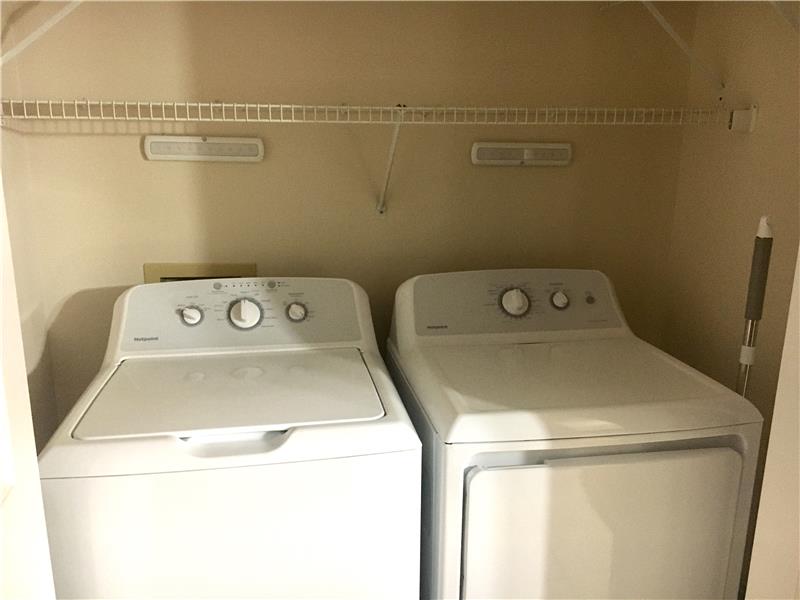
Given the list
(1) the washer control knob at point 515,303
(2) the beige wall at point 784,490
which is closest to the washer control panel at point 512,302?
(1) the washer control knob at point 515,303

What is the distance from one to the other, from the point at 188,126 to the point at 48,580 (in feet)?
3.43

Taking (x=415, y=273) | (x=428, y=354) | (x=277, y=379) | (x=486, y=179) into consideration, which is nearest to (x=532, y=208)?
(x=486, y=179)

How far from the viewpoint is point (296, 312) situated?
Result: 1.56 metres

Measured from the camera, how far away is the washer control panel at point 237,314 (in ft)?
4.96

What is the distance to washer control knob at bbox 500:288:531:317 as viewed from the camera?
1617 millimetres

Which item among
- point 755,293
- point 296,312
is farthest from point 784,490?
point 296,312

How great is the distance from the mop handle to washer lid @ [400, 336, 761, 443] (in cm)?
11

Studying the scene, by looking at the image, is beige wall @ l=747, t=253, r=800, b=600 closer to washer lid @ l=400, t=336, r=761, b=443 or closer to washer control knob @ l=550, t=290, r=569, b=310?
washer lid @ l=400, t=336, r=761, b=443

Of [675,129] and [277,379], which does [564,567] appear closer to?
[277,379]

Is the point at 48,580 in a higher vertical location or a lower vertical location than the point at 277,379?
lower

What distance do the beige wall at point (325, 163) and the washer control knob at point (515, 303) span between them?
0.72 feet

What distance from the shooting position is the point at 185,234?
5.56 ft

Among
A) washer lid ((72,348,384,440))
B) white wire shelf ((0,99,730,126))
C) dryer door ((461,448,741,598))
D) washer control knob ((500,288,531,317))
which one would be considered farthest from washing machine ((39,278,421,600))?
white wire shelf ((0,99,730,126))

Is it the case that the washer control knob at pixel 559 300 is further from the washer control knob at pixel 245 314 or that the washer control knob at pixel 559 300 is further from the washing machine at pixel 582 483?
the washer control knob at pixel 245 314
